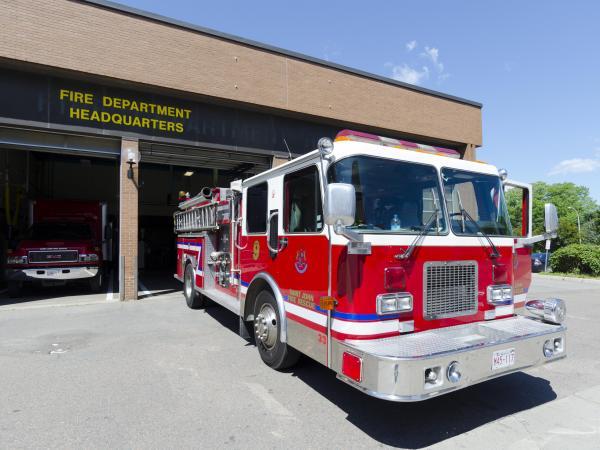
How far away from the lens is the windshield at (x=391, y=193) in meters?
3.40

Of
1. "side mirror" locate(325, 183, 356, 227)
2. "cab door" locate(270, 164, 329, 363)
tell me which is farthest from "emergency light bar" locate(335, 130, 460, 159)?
"side mirror" locate(325, 183, 356, 227)

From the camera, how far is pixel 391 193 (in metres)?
3.58

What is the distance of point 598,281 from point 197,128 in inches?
588

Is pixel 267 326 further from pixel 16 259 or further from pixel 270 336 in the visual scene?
pixel 16 259

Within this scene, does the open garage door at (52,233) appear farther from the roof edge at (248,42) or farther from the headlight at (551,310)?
the headlight at (551,310)

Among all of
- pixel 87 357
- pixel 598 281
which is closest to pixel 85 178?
pixel 87 357

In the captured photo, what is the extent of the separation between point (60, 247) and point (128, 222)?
2.03 meters

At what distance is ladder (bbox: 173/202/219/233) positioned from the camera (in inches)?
263

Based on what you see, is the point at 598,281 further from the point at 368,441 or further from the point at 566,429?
the point at 368,441

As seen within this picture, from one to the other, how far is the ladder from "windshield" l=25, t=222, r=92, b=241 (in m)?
3.88

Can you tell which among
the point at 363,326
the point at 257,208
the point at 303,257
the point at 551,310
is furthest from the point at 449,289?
the point at 257,208

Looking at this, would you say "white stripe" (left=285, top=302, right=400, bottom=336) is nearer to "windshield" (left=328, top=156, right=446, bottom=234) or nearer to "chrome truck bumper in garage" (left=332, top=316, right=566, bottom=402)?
"chrome truck bumper in garage" (left=332, top=316, right=566, bottom=402)

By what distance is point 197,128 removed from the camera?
10867 mm

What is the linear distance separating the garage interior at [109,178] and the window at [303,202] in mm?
7603
